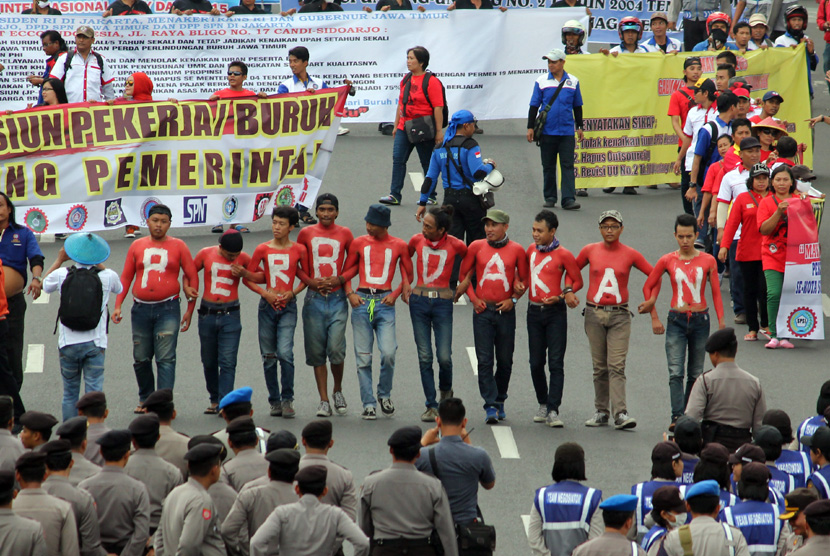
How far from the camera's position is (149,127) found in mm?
15820

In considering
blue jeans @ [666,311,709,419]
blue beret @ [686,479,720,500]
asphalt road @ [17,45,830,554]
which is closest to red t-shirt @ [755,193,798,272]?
asphalt road @ [17,45,830,554]

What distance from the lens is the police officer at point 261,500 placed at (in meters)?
7.20

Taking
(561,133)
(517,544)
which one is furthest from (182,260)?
(561,133)

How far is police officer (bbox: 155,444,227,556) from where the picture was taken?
7.05 meters

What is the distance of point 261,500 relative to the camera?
23.6ft

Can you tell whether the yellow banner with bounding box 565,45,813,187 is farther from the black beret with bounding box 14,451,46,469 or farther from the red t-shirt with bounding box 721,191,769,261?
the black beret with bounding box 14,451,46,469

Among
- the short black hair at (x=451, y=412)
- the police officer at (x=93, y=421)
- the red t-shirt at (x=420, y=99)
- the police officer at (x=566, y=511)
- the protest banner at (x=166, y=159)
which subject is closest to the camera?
the police officer at (x=566, y=511)

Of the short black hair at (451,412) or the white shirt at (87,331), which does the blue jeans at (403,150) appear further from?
the short black hair at (451,412)

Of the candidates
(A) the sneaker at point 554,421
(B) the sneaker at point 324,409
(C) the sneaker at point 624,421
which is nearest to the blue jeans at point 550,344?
(A) the sneaker at point 554,421

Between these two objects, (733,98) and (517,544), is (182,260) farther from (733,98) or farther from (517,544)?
(733,98)

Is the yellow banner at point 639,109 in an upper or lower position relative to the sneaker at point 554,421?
upper

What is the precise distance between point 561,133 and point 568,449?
10438 millimetres

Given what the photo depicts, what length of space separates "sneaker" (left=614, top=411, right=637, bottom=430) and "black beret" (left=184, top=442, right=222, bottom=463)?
5583mm

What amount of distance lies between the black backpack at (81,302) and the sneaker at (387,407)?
287 cm
